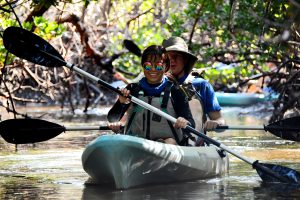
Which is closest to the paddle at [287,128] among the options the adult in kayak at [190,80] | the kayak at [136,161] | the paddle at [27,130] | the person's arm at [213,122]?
the person's arm at [213,122]

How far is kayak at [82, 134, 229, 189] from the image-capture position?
741 cm

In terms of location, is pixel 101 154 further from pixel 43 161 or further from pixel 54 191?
pixel 43 161

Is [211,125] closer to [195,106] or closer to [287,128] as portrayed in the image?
[195,106]

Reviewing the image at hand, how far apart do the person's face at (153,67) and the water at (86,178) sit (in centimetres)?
93

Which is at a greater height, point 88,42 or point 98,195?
point 88,42

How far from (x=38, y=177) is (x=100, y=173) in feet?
3.80

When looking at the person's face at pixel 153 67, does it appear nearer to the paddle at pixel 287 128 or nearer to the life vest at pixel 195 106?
the life vest at pixel 195 106

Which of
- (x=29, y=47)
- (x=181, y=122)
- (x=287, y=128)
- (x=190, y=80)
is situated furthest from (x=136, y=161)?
(x=287, y=128)

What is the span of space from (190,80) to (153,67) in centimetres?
88

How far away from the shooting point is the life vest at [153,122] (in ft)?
26.6

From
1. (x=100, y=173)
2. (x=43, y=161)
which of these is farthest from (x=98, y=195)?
(x=43, y=161)

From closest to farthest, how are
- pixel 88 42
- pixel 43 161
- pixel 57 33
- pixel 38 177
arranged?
pixel 38 177
pixel 43 161
pixel 57 33
pixel 88 42

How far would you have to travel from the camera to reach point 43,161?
10.1 meters

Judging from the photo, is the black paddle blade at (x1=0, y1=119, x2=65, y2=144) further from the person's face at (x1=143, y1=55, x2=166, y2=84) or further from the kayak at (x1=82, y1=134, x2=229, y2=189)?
the person's face at (x1=143, y1=55, x2=166, y2=84)
